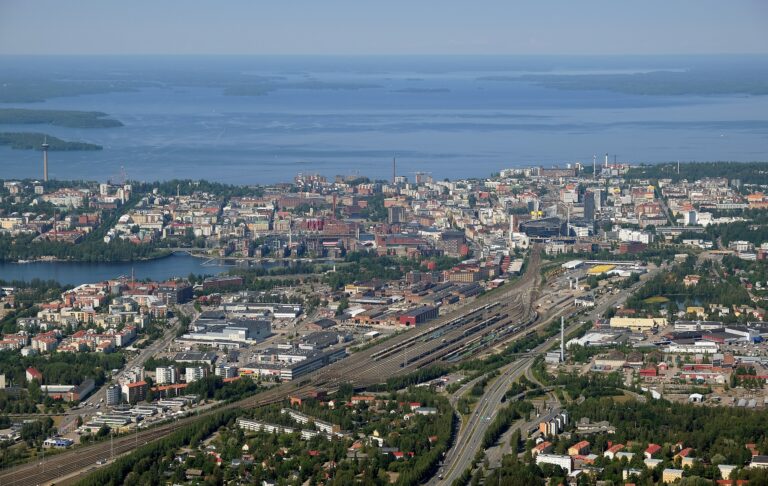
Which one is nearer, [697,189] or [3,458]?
[3,458]

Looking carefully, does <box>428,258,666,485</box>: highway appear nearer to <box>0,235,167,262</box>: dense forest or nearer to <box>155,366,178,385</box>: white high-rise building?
<box>155,366,178,385</box>: white high-rise building

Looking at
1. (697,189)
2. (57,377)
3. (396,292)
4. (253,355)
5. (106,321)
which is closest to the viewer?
(57,377)

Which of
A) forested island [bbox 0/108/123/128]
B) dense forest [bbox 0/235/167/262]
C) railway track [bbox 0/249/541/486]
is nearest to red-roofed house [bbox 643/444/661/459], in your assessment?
railway track [bbox 0/249/541/486]

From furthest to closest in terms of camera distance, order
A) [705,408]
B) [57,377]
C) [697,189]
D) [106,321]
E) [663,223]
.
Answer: [697,189] → [663,223] → [106,321] → [57,377] → [705,408]

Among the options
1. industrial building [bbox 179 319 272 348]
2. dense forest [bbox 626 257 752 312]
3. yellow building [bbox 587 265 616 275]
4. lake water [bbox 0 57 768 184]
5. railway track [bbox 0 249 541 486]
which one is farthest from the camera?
lake water [bbox 0 57 768 184]

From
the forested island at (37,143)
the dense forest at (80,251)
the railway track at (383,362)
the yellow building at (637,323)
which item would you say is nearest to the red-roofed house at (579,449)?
the railway track at (383,362)

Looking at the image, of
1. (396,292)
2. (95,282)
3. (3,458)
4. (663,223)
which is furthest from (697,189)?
(3,458)

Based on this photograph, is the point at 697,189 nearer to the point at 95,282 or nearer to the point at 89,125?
the point at 95,282
